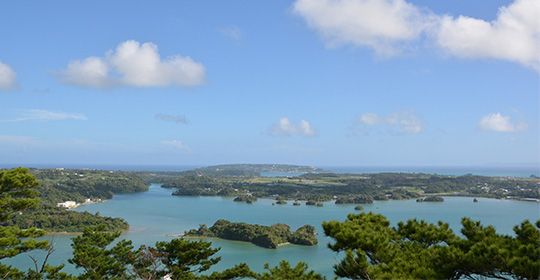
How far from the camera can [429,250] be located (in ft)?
Answer: 17.3

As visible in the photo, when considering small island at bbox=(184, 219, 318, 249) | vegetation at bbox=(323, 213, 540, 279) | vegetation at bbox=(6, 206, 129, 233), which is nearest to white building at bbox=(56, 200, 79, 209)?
vegetation at bbox=(6, 206, 129, 233)

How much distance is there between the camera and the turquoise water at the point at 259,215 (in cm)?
2175

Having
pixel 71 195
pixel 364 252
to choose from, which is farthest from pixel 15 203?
pixel 71 195

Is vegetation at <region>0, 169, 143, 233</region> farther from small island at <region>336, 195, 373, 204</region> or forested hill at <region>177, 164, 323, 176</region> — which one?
forested hill at <region>177, 164, 323, 176</region>

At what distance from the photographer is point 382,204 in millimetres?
44250

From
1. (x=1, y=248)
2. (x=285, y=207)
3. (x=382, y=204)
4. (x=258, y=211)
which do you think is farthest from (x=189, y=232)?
(x=382, y=204)

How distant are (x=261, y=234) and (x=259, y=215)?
41.9 feet

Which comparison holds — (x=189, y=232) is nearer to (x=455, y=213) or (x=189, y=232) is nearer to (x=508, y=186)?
(x=455, y=213)

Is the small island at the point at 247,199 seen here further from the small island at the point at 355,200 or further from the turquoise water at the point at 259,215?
the small island at the point at 355,200

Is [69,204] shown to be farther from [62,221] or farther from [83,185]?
[62,221]

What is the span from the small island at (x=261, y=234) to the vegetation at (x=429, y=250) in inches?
724

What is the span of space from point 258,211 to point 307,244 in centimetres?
1610

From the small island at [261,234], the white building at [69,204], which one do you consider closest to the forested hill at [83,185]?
the white building at [69,204]

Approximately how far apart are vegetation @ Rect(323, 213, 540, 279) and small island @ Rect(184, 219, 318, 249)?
18383 millimetres
